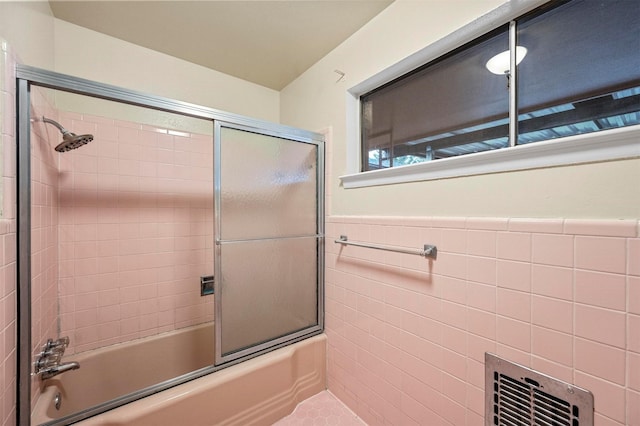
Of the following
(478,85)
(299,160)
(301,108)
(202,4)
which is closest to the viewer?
(478,85)

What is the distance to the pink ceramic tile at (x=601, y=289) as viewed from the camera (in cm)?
69

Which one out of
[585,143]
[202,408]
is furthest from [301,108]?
[202,408]

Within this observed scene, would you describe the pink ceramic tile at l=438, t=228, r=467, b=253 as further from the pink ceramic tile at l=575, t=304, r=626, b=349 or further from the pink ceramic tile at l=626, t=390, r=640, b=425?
the pink ceramic tile at l=626, t=390, r=640, b=425

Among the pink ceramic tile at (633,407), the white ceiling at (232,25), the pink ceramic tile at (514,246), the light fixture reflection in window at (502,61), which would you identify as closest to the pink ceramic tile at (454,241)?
the pink ceramic tile at (514,246)

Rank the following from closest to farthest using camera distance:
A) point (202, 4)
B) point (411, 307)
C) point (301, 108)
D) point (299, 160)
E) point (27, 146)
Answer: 1. point (27, 146)
2. point (411, 307)
3. point (202, 4)
4. point (299, 160)
5. point (301, 108)

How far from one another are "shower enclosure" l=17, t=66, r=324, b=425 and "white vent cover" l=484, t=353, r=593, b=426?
1014mm

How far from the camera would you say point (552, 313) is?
81cm

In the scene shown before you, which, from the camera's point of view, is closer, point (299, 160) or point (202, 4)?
point (202, 4)

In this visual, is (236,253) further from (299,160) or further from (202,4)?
(202,4)

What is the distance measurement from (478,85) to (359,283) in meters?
1.15

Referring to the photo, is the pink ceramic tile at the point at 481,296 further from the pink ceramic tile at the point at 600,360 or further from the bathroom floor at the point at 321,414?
the bathroom floor at the point at 321,414

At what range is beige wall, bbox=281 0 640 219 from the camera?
0.73m

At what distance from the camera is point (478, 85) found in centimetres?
109

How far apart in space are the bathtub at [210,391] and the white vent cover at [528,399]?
100cm
